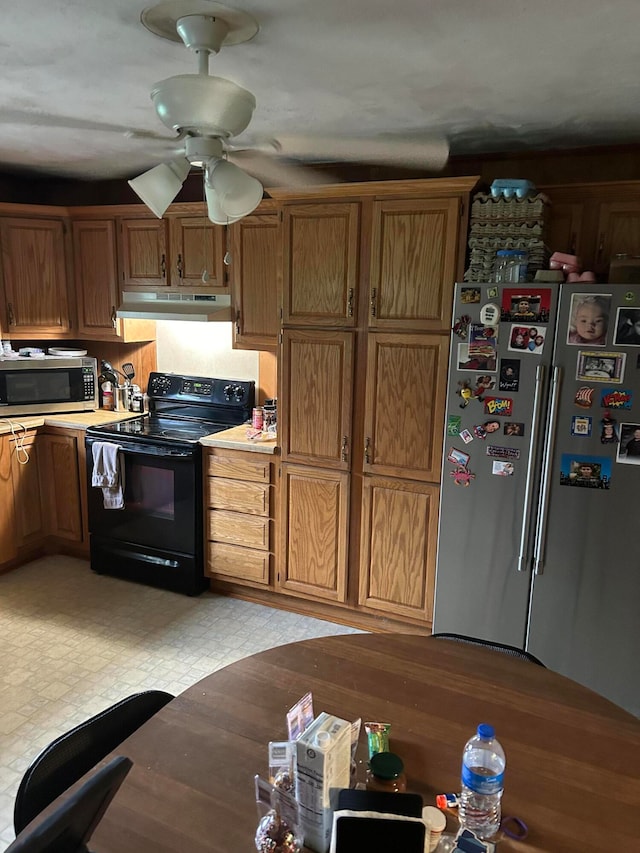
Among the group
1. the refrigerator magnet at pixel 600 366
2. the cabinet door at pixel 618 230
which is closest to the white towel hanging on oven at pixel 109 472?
the refrigerator magnet at pixel 600 366

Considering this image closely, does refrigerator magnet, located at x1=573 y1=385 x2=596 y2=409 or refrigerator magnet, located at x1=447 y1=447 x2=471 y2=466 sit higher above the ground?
→ refrigerator magnet, located at x1=573 y1=385 x2=596 y2=409

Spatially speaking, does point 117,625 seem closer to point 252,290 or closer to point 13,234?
point 252,290

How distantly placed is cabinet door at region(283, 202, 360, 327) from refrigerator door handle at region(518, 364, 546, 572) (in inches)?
38.4

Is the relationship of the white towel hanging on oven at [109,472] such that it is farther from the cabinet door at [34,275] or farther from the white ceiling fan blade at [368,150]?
the white ceiling fan blade at [368,150]

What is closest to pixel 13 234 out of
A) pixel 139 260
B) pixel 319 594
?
pixel 139 260

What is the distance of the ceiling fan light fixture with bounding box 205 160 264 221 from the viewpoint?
5.38 feet

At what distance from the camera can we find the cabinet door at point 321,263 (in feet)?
9.84

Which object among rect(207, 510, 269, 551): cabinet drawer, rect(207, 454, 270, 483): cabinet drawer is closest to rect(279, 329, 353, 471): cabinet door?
rect(207, 454, 270, 483): cabinet drawer

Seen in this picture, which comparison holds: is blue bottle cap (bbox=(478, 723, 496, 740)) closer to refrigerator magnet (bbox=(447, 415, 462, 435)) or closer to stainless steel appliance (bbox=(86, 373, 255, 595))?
refrigerator magnet (bbox=(447, 415, 462, 435))

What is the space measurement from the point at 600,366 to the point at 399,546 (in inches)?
51.8

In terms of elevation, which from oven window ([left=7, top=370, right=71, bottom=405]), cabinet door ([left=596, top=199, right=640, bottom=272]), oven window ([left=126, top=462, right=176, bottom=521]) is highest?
cabinet door ([left=596, top=199, right=640, bottom=272])

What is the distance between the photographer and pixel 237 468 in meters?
3.43

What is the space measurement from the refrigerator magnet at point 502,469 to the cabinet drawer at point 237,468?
49.9 inches

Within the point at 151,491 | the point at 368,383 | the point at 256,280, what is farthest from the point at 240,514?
→ the point at 256,280
